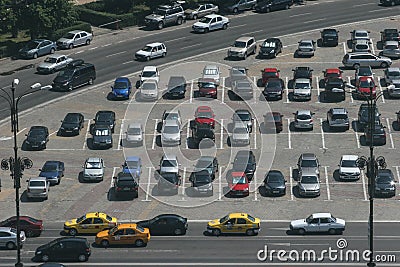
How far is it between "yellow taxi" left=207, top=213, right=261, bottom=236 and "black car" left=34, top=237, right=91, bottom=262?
11.3 meters

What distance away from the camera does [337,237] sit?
9981 cm

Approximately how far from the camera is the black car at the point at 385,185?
109 meters

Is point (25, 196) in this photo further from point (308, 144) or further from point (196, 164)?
point (308, 144)

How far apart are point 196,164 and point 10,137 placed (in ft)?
63.7

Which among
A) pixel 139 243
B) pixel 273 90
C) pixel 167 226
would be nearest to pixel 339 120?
pixel 273 90

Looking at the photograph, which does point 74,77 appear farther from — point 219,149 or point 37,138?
point 219,149

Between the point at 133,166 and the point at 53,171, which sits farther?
the point at 133,166

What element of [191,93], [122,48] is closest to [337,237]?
[191,93]

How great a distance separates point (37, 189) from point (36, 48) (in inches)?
1427

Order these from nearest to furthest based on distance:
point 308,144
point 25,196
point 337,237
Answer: point 337,237, point 25,196, point 308,144

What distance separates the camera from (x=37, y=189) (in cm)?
10881

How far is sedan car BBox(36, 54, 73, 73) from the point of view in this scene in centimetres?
13712

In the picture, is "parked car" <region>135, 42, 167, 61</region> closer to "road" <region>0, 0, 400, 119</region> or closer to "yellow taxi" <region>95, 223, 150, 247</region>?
"road" <region>0, 0, 400, 119</region>

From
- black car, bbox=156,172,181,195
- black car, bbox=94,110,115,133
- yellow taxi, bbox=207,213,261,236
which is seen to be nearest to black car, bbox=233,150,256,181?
black car, bbox=156,172,181,195
